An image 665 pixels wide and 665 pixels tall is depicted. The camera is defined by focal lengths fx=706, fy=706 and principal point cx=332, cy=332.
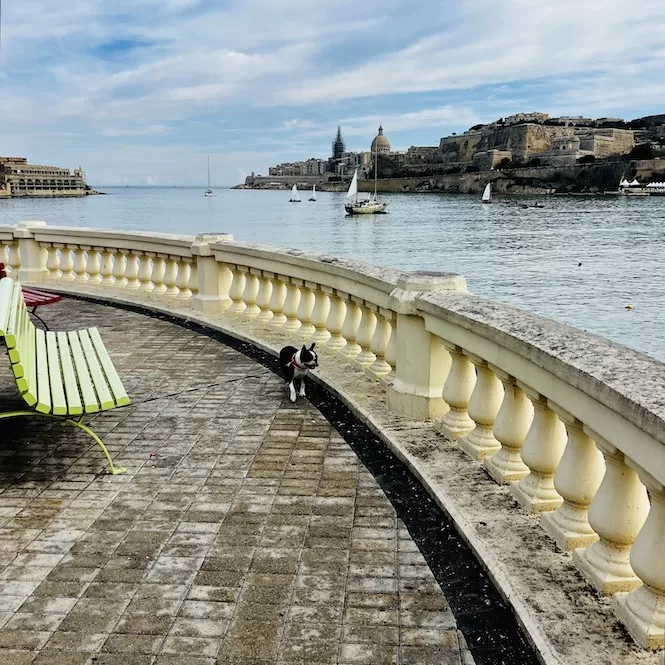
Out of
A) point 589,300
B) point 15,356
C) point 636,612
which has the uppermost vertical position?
point 15,356

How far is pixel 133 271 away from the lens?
10727 millimetres

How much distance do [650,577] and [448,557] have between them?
1.07 m

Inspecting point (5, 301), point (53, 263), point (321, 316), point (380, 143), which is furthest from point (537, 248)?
point (380, 143)

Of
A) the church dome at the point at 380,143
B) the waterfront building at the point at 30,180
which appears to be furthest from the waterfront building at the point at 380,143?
the waterfront building at the point at 30,180

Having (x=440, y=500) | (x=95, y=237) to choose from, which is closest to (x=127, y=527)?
(x=440, y=500)

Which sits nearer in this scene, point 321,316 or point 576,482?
point 576,482

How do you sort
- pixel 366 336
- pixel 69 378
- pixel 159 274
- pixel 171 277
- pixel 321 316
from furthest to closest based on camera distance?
1. pixel 159 274
2. pixel 171 277
3. pixel 321 316
4. pixel 366 336
5. pixel 69 378

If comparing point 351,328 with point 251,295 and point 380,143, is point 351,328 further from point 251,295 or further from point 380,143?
point 380,143

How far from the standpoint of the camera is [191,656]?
2680 millimetres

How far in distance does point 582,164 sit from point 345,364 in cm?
12729

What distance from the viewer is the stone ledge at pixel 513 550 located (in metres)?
2.54

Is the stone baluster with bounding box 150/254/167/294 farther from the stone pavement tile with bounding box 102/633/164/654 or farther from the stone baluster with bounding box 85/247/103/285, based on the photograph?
the stone pavement tile with bounding box 102/633/164/654

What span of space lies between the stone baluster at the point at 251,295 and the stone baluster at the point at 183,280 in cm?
130

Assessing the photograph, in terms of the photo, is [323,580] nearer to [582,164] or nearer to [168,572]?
[168,572]
